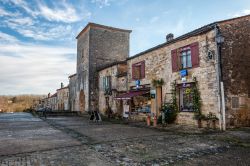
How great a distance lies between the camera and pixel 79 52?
98.8ft

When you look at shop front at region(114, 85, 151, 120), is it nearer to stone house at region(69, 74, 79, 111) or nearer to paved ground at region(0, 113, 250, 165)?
paved ground at region(0, 113, 250, 165)

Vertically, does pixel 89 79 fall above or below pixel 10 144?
above

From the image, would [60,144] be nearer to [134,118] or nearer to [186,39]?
[186,39]

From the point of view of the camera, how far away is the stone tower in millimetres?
26453

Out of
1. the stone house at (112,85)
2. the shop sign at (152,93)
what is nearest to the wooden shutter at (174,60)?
the shop sign at (152,93)

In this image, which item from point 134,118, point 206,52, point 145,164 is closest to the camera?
point 145,164

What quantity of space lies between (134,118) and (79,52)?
14.7 m

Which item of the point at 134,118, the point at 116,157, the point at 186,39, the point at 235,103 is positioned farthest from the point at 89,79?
the point at 116,157

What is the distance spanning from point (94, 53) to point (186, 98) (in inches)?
591

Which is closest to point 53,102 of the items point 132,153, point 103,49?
point 103,49

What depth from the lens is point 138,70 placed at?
19656 millimetres

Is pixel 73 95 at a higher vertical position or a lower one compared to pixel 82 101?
higher

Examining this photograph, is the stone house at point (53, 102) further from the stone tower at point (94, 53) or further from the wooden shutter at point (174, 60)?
the wooden shutter at point (174, 60)

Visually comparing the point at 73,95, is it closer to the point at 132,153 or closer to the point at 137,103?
the point at 137,103
